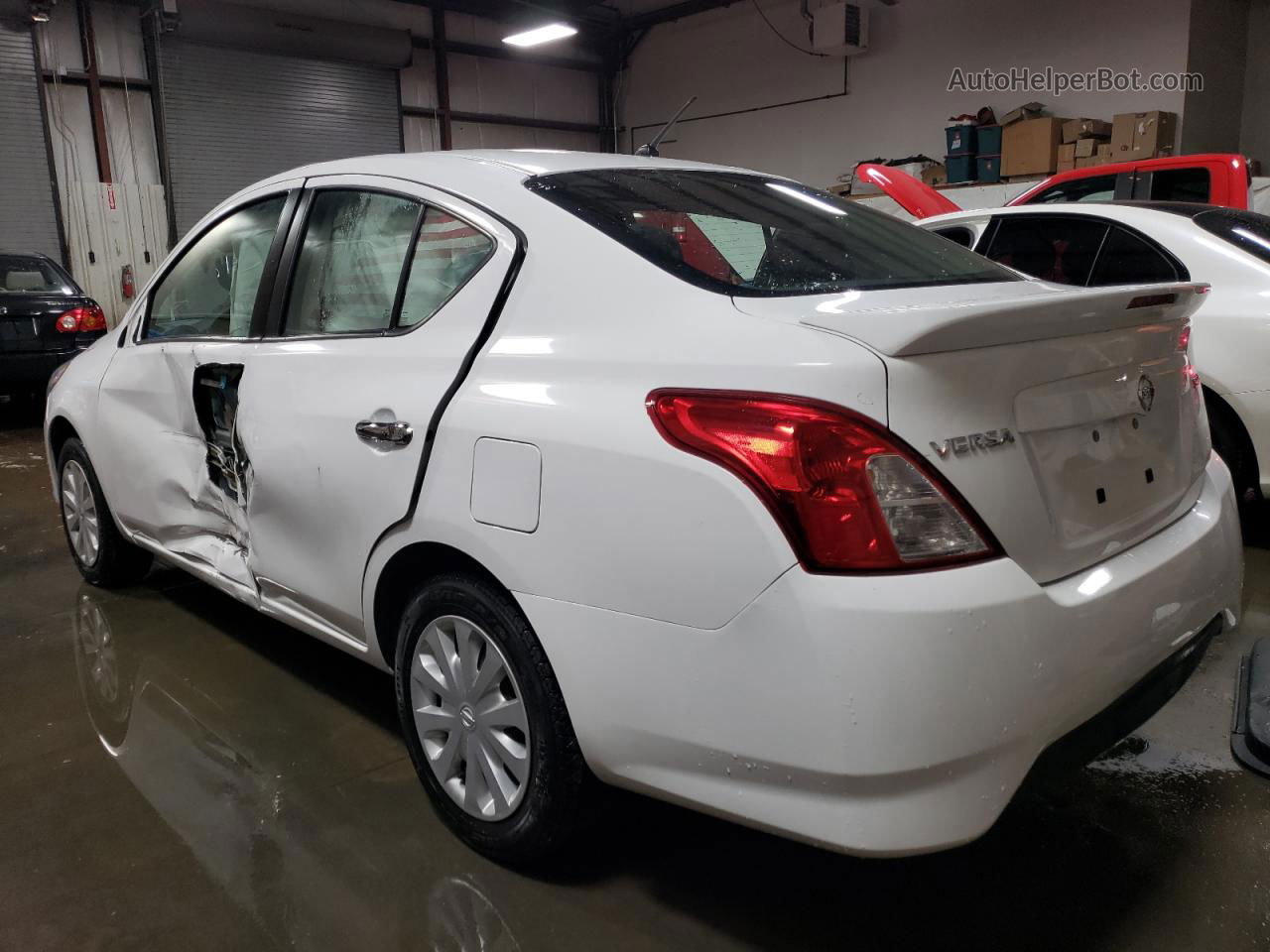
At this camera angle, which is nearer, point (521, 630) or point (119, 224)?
point (521, 630)

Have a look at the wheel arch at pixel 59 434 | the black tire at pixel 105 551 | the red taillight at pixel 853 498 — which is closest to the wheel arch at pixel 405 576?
the red taillight at pixel 853 498

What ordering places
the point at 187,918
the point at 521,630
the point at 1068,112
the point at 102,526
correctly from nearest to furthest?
the point at 521,630 < the point at 187,918 < the point at 102,526 < the point at 1068,112

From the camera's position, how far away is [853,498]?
1.28 metres

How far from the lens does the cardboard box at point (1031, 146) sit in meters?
9.61

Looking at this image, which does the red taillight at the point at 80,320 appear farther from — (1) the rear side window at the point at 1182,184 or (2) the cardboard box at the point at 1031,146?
(2) the cardboard box at the point at 1031,146

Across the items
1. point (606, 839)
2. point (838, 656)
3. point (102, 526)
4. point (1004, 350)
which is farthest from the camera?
point (102, 526)

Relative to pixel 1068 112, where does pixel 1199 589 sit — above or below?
below

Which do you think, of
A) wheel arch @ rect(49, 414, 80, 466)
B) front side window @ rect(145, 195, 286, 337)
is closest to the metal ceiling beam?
wheel arch @ rect(49, 414, 80, 466)

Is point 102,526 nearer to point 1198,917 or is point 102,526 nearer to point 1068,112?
point 1198,917

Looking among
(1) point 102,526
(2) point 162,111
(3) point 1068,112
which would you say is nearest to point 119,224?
(2) point 162,111

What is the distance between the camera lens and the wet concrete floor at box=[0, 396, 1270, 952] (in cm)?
166

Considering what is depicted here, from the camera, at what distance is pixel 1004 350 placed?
1369 mm

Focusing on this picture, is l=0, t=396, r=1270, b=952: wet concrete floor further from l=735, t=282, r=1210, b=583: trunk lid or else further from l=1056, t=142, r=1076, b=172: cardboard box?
l=1056, t=142, r=1076, b=172: cardboard box

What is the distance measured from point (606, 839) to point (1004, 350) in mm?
1200
